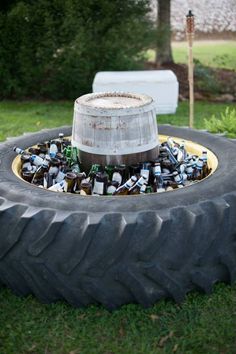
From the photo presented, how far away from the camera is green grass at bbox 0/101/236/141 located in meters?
7.80

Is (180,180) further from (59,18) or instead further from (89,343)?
(59,18)

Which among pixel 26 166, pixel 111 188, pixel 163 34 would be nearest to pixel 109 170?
pixel 111 188

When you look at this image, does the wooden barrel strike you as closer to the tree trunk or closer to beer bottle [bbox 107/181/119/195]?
beer bottle [bbox 107/181/119/195]

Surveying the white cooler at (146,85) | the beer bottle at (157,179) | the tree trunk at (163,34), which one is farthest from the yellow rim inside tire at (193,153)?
the tree trunk at (163,34)

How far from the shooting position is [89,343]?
2.93 m

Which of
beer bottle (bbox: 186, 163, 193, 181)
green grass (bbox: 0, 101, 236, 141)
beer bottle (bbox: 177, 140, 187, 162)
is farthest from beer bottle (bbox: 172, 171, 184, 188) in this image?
green grass (bbox: 0, 101, 236, 141)

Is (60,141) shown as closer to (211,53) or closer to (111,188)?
(111,188)

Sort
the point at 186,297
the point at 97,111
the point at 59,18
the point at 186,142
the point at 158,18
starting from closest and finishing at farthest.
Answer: the point at 186,297
the point at 97,111
the point at 186,142
the point at 59,18
the point at 158,18

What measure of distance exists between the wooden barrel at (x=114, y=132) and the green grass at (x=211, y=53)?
26.9ft

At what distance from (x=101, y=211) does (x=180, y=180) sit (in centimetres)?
110

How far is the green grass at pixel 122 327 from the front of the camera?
9.52ft

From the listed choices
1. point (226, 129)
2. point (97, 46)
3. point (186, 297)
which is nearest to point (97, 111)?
point (186, 297)

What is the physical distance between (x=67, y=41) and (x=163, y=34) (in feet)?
7.25

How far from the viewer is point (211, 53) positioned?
13.2 metres
